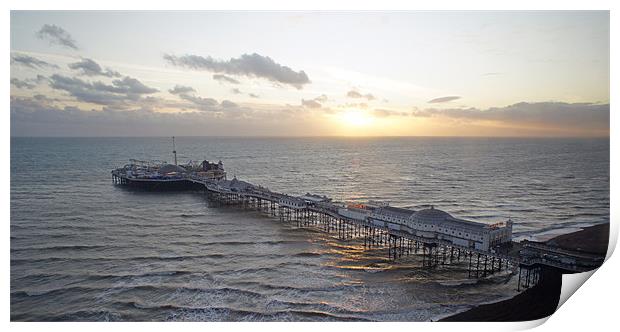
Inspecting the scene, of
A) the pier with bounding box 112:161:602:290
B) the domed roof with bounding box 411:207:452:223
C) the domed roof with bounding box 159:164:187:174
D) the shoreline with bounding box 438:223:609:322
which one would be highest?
the domed roof with bounding box 159:164:187:174

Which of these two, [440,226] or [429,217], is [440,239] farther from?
[429,217]

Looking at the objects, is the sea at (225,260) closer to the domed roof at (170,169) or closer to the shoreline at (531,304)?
the shoreline at (531,304)

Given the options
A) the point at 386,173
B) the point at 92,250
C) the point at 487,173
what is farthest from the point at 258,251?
the point at 487,173

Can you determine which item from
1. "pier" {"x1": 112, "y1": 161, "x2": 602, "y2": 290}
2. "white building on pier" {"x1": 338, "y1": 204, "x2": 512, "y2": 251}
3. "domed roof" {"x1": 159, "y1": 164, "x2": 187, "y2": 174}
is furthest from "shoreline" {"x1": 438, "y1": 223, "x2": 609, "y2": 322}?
"domed roof" {"x1": 159, "y1": 164, "x2": 187, "y2": 174}

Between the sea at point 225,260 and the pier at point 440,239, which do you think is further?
the pier at point 440,239

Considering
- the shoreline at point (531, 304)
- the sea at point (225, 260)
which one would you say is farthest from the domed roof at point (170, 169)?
the shoreline at point (531, 304)

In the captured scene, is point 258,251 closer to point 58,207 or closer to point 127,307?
point 127,307

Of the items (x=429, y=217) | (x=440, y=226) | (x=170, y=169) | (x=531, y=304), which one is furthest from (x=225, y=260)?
(x=170, y=169)

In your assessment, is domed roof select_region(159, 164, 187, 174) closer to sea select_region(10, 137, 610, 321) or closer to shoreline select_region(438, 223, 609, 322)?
sea select_region(10, 137, 610, 321)

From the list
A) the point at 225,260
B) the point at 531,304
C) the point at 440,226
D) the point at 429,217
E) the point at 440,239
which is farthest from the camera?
the point at 429,217
